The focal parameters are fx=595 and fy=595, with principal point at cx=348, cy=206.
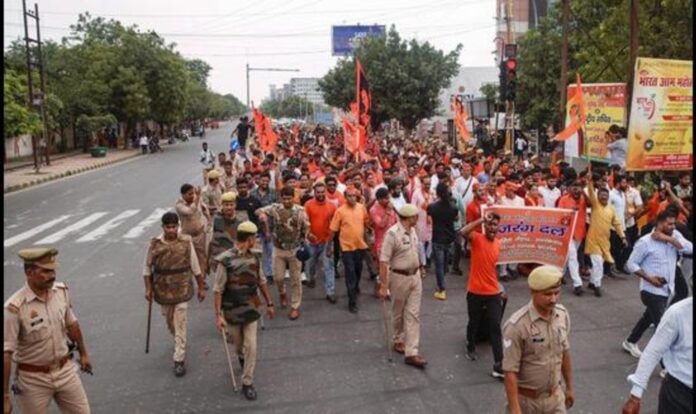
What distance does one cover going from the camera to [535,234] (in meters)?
7.36

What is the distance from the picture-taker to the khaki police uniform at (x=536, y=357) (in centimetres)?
368

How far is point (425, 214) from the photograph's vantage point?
9.30 metres

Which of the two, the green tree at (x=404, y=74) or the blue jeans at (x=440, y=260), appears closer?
the blue jeans at (x=440, y=260)

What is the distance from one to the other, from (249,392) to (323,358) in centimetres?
109

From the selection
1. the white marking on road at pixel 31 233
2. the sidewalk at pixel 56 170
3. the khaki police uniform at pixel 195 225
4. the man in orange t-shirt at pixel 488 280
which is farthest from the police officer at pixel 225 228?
the sidewalk at pixel 56 170

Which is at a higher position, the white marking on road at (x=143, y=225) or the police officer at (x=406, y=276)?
the police officer at (x=406, y=276)

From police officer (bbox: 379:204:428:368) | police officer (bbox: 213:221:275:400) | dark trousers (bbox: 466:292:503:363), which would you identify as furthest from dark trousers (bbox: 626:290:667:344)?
police officer (bbox: 213:221:275:400)

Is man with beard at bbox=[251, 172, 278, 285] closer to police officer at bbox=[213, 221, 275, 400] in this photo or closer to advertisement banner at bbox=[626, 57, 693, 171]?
police officer at bbox=[213, 221, 275, 400]

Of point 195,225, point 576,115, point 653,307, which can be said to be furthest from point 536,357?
point 576,115

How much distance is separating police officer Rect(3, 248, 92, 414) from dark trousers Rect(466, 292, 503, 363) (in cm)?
360

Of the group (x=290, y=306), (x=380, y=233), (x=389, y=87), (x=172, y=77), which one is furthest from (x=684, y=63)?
(x=172, y=77)

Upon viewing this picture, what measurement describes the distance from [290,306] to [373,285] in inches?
62.5

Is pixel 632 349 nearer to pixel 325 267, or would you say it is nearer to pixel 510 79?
pixel 325 267

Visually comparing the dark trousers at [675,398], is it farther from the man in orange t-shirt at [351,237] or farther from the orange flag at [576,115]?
the orange flag at [576,115]
